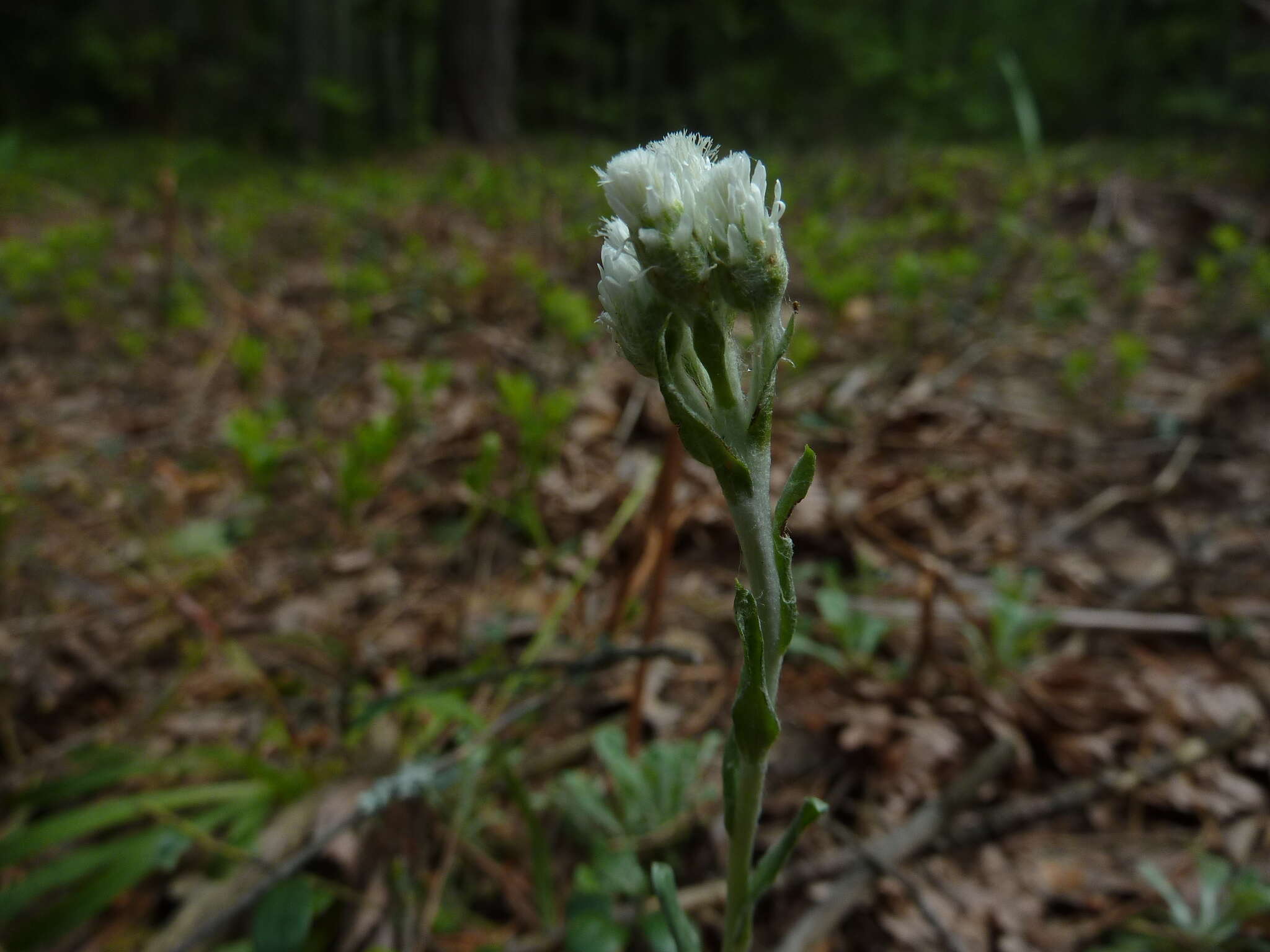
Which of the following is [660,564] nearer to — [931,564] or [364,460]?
[931,564]

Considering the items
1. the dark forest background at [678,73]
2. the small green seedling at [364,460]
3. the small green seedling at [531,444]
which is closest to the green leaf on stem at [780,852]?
the small green seedling at [531,444]

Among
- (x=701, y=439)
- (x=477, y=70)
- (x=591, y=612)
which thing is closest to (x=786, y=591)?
(x=701, y=439)

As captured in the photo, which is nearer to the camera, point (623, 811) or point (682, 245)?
point (682, 245)

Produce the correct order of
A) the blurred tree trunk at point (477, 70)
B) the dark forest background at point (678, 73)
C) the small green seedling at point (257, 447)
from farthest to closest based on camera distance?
1. the dark forest background at point (678, 73)
2. the blurred tree trunk at point (477, 70)
3. the small green seedling at point (257, 447)

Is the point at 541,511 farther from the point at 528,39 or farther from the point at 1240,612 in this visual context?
the point at 528,39

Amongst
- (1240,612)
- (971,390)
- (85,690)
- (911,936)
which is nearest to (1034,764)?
(911,936)

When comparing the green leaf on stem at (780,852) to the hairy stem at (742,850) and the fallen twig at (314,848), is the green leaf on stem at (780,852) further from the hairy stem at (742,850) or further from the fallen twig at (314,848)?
the fallen twig at (314,848)

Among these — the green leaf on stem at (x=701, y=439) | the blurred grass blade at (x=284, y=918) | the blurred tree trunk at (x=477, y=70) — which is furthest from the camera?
the blurred tree trunk at (x=477, y=70)
